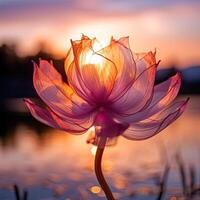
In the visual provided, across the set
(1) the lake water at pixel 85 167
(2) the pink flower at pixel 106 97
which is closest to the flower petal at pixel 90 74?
(2) the pink flower at pixel 106 97

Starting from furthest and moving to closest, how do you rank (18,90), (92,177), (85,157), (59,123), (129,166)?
(18,90) < (85,157) < (129,166) < (92,177) < (59,123)

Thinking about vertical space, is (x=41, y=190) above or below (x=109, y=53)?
below

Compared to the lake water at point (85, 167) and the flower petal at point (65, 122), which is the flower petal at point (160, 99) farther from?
the lake water at point (85, 167)

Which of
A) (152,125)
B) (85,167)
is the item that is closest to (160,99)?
(152,125)

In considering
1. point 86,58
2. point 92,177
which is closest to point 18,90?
point 92,177

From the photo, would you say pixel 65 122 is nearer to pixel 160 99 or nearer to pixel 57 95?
pixel 57 95

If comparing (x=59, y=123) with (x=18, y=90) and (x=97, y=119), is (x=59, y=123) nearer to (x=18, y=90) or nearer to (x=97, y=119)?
(x=97, y=119)

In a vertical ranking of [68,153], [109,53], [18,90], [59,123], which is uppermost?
[109,53]
